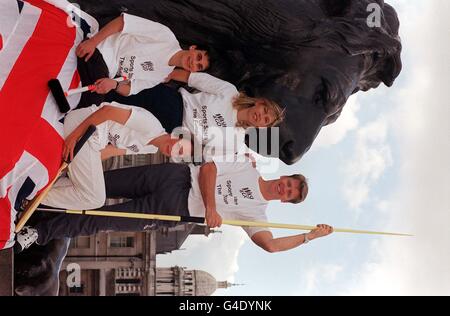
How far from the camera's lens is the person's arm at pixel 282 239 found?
304cm

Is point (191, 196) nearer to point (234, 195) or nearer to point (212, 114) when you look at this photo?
point (234, 195)

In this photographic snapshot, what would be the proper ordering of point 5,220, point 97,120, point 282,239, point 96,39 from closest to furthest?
point 5,220
point 97,120
point 96,39
point 282,239

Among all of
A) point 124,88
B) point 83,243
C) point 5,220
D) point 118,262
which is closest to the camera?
point 5,220

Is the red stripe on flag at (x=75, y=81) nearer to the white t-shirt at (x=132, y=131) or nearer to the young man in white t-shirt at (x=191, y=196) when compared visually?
the white t-shirt at (x=132, y=131)

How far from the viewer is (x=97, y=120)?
2566 mm

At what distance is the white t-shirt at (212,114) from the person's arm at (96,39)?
480 millimetres

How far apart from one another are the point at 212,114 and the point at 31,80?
947 millimetres

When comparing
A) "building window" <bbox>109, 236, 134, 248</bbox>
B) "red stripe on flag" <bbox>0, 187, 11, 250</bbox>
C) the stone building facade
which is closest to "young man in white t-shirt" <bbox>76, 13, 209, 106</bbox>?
"red stripe on flag" <bbox>0, 187, 11, 250</bbox>

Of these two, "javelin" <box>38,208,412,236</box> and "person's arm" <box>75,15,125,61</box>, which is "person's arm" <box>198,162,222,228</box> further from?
"person's arm" <box>75,15,125,61</box>

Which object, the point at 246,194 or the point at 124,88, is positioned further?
the point at 246,194

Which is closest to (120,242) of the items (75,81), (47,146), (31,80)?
(75,81)

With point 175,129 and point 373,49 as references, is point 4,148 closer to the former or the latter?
point 175,129

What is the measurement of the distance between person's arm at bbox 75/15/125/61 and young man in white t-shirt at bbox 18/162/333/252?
71cm

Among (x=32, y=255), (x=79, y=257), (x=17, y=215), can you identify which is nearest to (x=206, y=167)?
(x=17, y=215)
